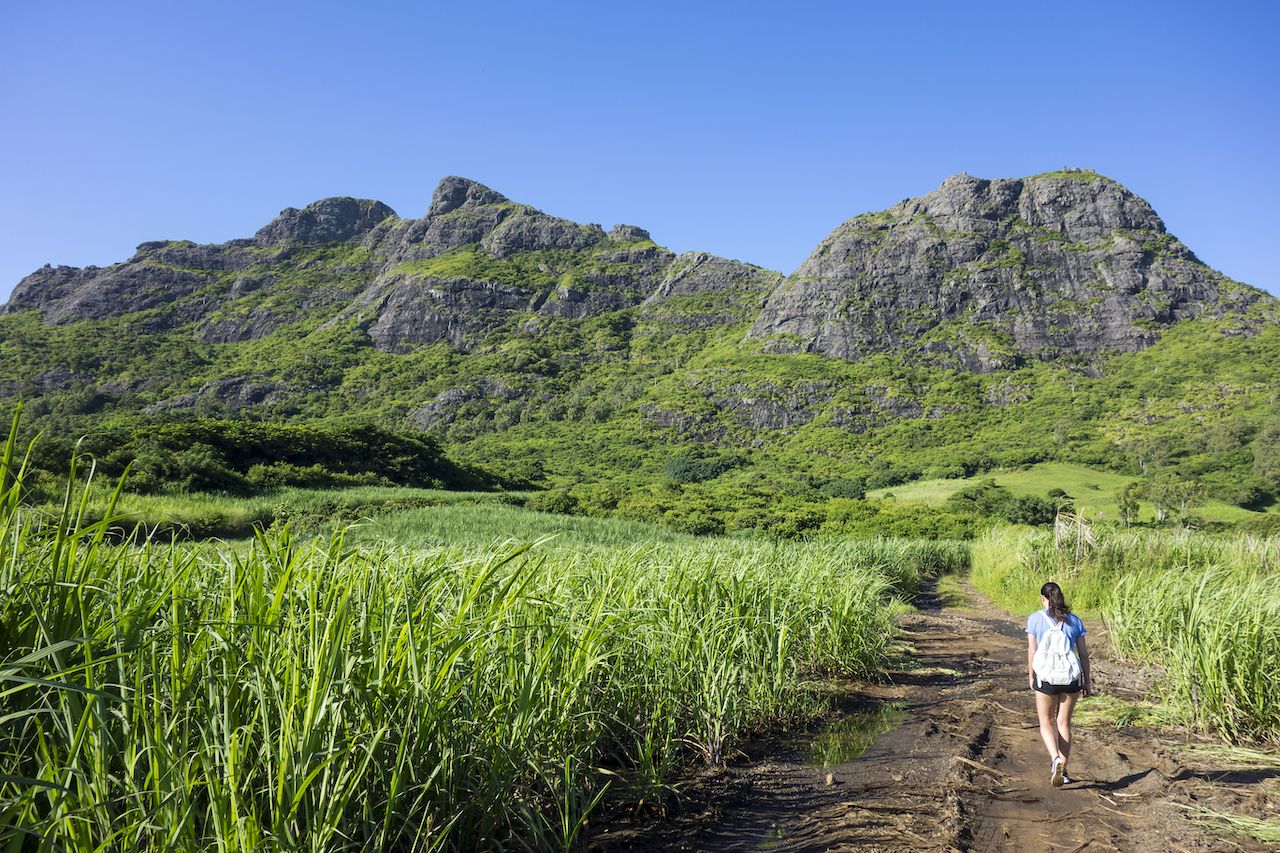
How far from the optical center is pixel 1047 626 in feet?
15.9

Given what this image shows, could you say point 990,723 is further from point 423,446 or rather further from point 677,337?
point 677,337

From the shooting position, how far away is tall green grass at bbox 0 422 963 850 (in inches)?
74.2

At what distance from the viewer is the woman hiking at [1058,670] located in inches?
183

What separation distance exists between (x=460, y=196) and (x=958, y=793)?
190871 mm

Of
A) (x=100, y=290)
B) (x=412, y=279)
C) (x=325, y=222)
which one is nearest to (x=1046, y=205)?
(x=412, y=279)

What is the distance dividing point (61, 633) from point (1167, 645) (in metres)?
7.89

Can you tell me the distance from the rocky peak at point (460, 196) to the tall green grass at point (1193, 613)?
17794 cm

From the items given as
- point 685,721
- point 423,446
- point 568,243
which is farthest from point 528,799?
point 568,243

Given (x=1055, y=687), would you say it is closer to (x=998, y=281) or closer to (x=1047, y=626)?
(x=1047, y=626)

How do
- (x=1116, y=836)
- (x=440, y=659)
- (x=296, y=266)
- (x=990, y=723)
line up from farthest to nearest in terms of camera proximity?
(x=296, y=266) < (x=990, y=723) < (x=1116, y=836) < (x=440, y=659)

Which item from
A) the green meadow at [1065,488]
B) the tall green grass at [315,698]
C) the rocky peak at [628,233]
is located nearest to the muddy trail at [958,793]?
the tall green grass at [315,698]

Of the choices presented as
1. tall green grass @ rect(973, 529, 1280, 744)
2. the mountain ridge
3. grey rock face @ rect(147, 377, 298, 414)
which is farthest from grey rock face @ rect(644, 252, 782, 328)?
tall green grass @ rect(973, 529, 1280, 744)

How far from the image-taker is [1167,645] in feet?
20.4

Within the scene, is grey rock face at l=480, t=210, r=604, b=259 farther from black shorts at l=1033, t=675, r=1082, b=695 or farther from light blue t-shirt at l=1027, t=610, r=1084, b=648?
black shorts at l=1033, t=675, r=1082, b=695
